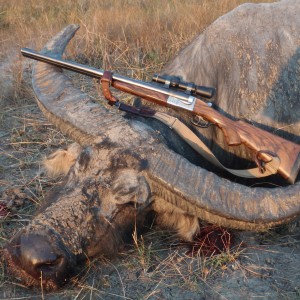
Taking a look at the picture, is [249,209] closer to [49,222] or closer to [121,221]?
[121,221]

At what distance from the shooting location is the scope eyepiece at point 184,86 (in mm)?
3666

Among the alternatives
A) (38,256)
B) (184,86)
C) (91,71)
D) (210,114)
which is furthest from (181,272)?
(91,71)

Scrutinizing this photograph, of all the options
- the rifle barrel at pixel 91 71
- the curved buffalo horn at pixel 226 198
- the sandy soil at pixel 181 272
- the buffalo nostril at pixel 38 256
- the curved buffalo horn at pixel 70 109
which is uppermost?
the rifle barrel at pixel 91 71

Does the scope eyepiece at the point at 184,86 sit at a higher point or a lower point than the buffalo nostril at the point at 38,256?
higher

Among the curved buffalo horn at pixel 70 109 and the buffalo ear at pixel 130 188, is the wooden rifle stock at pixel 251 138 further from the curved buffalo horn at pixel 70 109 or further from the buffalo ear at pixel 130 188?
the buffalo ear at pixel 130 188

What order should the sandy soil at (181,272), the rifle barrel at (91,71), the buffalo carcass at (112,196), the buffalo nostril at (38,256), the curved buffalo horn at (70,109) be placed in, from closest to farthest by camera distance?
the buffalo nostril at (38,256) < the buffalo carcass at (112,196) < the sandy soil at (181,272) < the curved buffalo horn at (70,109) < the rifle barrel at (91,71)

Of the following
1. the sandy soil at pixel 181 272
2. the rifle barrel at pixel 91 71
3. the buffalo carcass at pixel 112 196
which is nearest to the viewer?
the buffalo carcass at pixel 112 196

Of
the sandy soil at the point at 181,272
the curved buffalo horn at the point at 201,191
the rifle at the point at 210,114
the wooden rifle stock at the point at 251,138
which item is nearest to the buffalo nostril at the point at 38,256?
the sandy soil at the point at 181,272

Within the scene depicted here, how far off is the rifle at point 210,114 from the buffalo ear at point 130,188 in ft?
2.34

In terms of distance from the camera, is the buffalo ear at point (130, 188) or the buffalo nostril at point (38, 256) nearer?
the buffalo nostril at point (38, 256)

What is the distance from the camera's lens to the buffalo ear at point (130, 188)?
3.10 m

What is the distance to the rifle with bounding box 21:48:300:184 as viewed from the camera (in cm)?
337

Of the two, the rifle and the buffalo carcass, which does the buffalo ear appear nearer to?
the buffalo carcass

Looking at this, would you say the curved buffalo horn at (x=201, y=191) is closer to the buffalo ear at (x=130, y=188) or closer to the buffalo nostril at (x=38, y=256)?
the buffalo ear at (x=130, y=188)
